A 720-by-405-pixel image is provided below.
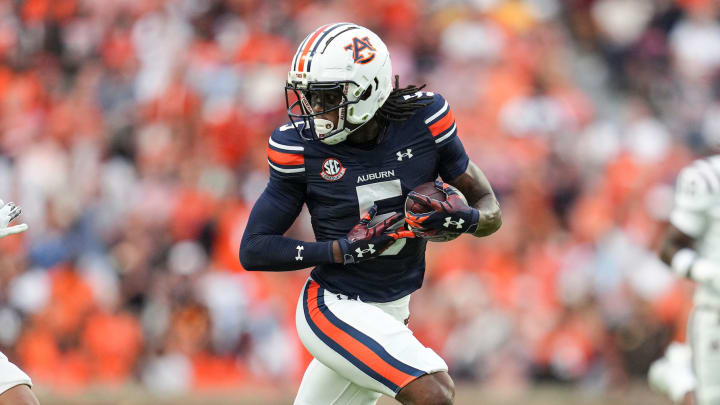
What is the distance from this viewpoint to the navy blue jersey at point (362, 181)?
4.85 meters

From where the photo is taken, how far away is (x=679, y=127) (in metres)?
10.5

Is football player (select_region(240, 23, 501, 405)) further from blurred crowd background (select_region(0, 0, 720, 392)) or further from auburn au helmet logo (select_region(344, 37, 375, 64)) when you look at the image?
blurred crowd background (select_region(0, 0, 720, 392))

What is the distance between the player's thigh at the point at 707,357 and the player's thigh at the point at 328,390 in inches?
68.2

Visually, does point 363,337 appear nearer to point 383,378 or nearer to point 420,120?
point 383,378

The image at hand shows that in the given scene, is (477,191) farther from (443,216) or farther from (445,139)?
(443,216)

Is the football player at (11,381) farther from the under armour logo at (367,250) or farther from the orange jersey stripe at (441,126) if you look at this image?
the orange jersey stripe at (441,126)

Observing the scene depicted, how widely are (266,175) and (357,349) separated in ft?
17.3

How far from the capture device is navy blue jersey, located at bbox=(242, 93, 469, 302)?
4.85 metres

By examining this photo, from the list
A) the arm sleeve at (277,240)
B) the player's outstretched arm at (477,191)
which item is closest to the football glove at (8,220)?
the arm sleeve at (277,240)

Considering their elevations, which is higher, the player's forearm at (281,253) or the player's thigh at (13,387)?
the player's forearm at (281,253)

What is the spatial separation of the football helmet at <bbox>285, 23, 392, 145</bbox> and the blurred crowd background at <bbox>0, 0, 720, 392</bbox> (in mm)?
4221

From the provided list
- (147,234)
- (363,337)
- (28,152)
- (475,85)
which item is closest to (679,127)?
(475,85)

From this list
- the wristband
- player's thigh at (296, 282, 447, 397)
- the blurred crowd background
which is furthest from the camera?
the blurred crowd background

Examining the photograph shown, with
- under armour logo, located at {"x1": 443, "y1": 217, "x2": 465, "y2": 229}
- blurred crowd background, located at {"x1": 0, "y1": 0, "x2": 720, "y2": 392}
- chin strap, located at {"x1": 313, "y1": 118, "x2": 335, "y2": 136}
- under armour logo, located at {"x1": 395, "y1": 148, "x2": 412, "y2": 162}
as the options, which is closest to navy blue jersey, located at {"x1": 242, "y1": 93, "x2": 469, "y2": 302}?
under armour logo, located at {"x1": 395, "y1": 148, "x2": 412, "y2": 162}
